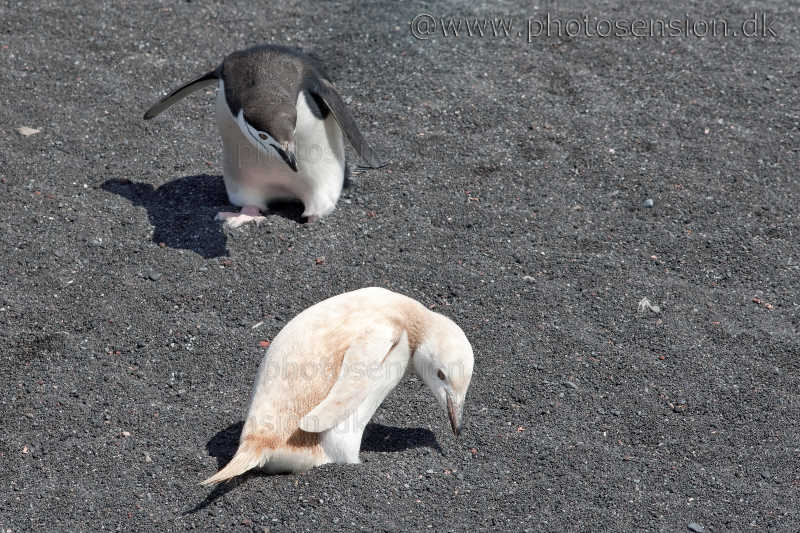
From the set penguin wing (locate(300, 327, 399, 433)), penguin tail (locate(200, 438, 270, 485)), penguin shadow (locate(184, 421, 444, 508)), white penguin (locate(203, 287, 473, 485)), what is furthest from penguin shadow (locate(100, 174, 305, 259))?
penguin tail (locate(200, 438, 270, 485))

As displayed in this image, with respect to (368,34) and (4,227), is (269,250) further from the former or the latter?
(368,34)

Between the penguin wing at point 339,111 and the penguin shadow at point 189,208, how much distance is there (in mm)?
511

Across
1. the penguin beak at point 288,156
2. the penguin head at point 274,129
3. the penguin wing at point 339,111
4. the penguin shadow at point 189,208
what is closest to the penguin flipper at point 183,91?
the penguin shadow at point 189,208

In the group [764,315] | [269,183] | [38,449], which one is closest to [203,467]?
[38,449]

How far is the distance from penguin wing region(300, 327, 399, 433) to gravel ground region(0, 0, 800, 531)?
0.95 feet

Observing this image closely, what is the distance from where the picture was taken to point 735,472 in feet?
10.9

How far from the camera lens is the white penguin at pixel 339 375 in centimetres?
298

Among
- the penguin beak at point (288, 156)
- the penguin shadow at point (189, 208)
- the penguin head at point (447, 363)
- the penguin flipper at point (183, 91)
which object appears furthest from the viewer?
the penguin flipper at point (183, 91)

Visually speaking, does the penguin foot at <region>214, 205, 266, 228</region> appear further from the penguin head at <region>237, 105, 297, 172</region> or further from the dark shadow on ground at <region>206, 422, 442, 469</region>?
the dark shadow on ground at <region>206, 422, 442, 469</region>

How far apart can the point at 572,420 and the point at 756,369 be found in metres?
0.93

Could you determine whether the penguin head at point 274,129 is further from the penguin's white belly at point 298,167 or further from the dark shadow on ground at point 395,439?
the dark shadow on ground at point 395,439

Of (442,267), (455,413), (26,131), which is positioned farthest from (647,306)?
(26,131)

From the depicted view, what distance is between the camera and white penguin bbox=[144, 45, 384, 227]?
4.23m

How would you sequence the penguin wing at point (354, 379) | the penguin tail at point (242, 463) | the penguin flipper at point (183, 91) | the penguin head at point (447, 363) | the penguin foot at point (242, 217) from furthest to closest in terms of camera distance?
the penguin flipper at point (183, 91), the penguin foot at point (242, 217), the penguin head at point (447, 363), the penguin wing at point (354, 379), the penguin tail at point (242, 463)
